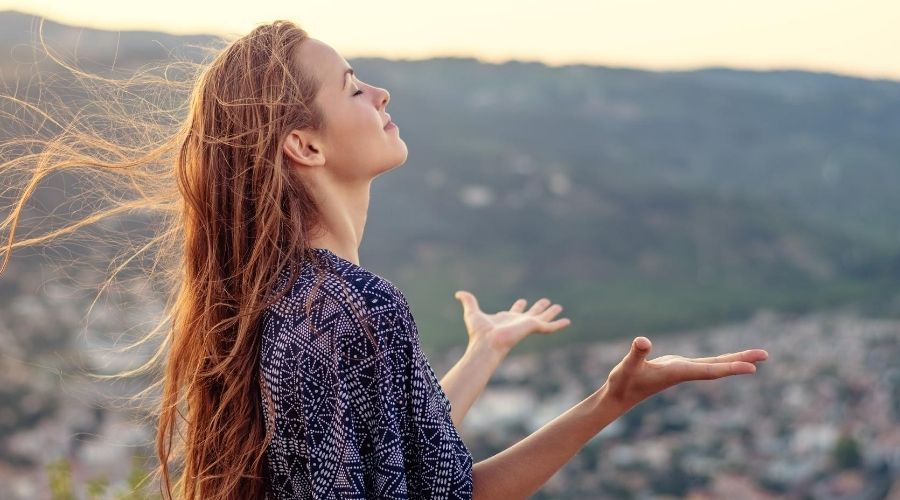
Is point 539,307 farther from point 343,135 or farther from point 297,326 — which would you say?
point 297,326

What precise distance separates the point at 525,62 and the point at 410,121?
7.49 meters

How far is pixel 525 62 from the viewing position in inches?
2336

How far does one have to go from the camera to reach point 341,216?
1.66 metres

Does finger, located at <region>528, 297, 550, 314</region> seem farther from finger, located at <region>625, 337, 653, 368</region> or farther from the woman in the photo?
finger, located at <region>625, 337, 653, 368</region>

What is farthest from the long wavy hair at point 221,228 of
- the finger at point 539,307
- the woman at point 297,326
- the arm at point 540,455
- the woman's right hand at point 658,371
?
the finger at point 539,307

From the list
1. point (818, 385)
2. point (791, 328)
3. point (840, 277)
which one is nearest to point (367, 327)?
point (818, 385)

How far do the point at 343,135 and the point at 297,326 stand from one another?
1.10ft

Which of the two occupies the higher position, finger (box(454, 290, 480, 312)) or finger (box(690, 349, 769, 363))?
finger (box(690, 349, 769, 363))

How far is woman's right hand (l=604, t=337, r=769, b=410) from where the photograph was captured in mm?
1445

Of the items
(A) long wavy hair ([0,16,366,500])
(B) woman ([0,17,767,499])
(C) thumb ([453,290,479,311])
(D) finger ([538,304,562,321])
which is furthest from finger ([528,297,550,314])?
(A) long wavy hair ([0,16,366,500])

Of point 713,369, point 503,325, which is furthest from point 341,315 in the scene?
point 503,325

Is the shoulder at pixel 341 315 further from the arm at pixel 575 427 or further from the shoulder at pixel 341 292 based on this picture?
the arm at pixel 575 427

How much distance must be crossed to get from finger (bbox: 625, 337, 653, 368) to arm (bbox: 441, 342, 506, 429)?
542 mm

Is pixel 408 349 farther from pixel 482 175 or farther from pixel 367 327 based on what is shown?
pixel 482 175
